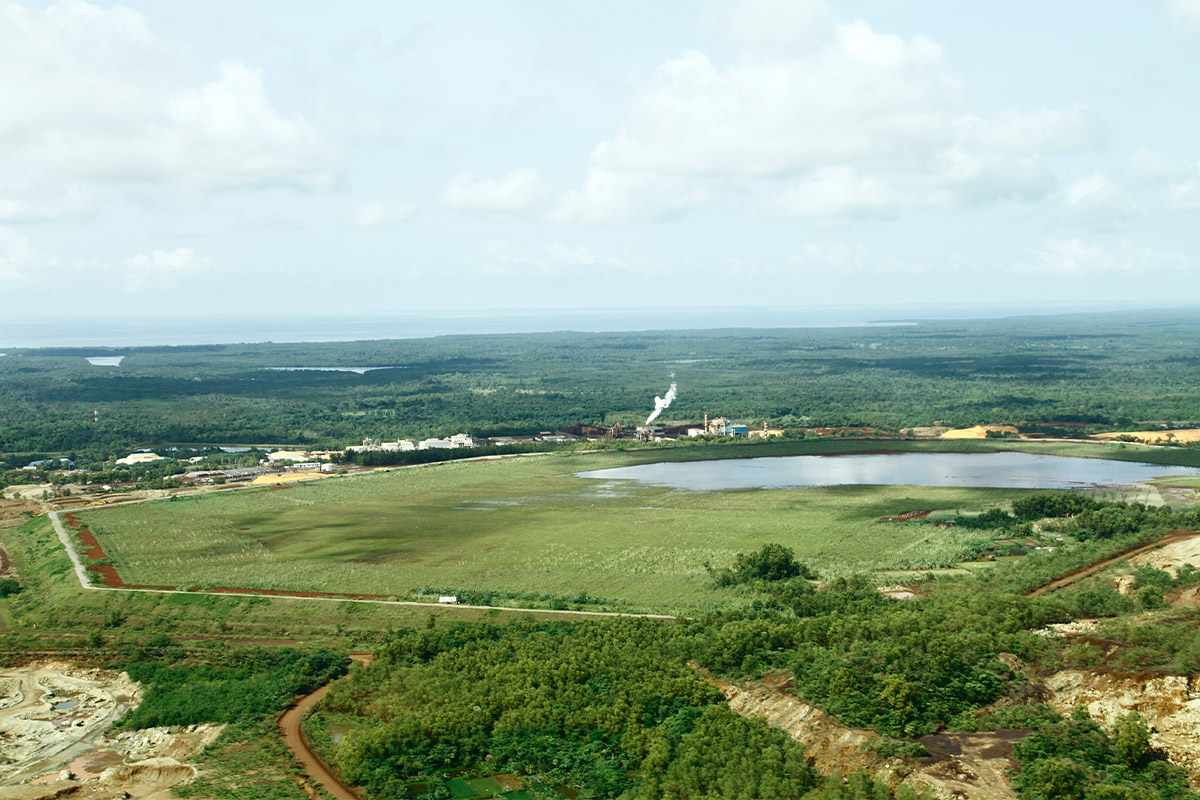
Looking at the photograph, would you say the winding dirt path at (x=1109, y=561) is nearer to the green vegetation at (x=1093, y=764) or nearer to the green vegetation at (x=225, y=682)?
the green vegetation at (x=1093, y=764)

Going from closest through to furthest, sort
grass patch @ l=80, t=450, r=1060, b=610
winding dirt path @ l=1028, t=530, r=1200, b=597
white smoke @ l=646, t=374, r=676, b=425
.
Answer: winding dirt path @ l=1028, t=530, r=1200, b=597
grass patch @ l=80, t=450, r=1060, b=610
white smoke @ l=646, t=374, r=676, b=425

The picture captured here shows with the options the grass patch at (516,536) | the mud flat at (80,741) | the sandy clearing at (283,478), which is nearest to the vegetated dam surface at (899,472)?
the grass patch at (516,536)

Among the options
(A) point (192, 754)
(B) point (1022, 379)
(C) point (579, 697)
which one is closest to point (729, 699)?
(C) point (579, 697)

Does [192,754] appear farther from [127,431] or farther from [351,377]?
[351,377]

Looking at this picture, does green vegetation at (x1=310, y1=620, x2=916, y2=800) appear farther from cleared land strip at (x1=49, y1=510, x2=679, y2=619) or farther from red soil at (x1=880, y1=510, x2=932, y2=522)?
red soil at (x1=880, y1=510, x2=932, y2=522)

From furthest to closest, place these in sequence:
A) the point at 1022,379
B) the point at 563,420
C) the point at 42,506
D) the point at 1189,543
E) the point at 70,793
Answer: the point at 1022,379, the point at 563,420, the point at 42,506, the point at 1189,543, the point at 70,793

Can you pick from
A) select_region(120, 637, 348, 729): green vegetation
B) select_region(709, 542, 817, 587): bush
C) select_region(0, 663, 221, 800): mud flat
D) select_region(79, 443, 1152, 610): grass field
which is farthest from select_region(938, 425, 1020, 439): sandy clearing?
select_region(0, 663, 221, 800): mud flat

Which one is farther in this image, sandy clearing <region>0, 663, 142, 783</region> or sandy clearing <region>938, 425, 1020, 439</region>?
sandy clearing <region>938, 425, 1020, 439</region>
